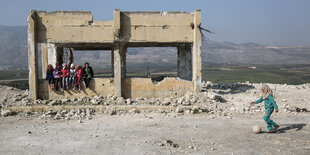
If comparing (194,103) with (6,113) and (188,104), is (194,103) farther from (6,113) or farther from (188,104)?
(6,113)

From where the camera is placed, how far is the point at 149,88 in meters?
12.8

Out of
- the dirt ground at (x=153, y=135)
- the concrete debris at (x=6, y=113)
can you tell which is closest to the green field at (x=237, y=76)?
the concrete debris at (x=6, y=113)

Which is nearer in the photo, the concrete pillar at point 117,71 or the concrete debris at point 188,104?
the concrete debris at point 188,104

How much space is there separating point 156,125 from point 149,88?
3.73 m

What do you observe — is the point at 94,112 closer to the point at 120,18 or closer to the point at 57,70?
the point at 57,70

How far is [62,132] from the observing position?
840 centimetres

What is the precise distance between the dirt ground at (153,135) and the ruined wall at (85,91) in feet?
7.13

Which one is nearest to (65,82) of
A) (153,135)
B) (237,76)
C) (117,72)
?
(117,72)

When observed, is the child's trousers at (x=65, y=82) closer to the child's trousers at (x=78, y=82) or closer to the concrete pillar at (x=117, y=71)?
the child's trousers at (x=78, y=82)

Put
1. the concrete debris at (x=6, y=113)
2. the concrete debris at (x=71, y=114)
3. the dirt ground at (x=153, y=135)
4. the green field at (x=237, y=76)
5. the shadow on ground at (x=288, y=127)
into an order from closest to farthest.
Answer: the dirt ground at (x=153, y=135), the shadow on ground at (x=288, y=127), the concrete debris at (x=71, y=114), the concrete debris at (x=6, y=113), the green field at (x=237, y=76)

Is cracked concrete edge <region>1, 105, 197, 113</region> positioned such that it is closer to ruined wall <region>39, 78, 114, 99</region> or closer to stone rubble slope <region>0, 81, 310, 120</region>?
stone rubble slope <region>0, 81, 310, 120</region>

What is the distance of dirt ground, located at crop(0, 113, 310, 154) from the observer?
6.87m

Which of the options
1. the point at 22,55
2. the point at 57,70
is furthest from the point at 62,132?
the point at 22,55

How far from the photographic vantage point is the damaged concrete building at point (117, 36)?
41.1ft
